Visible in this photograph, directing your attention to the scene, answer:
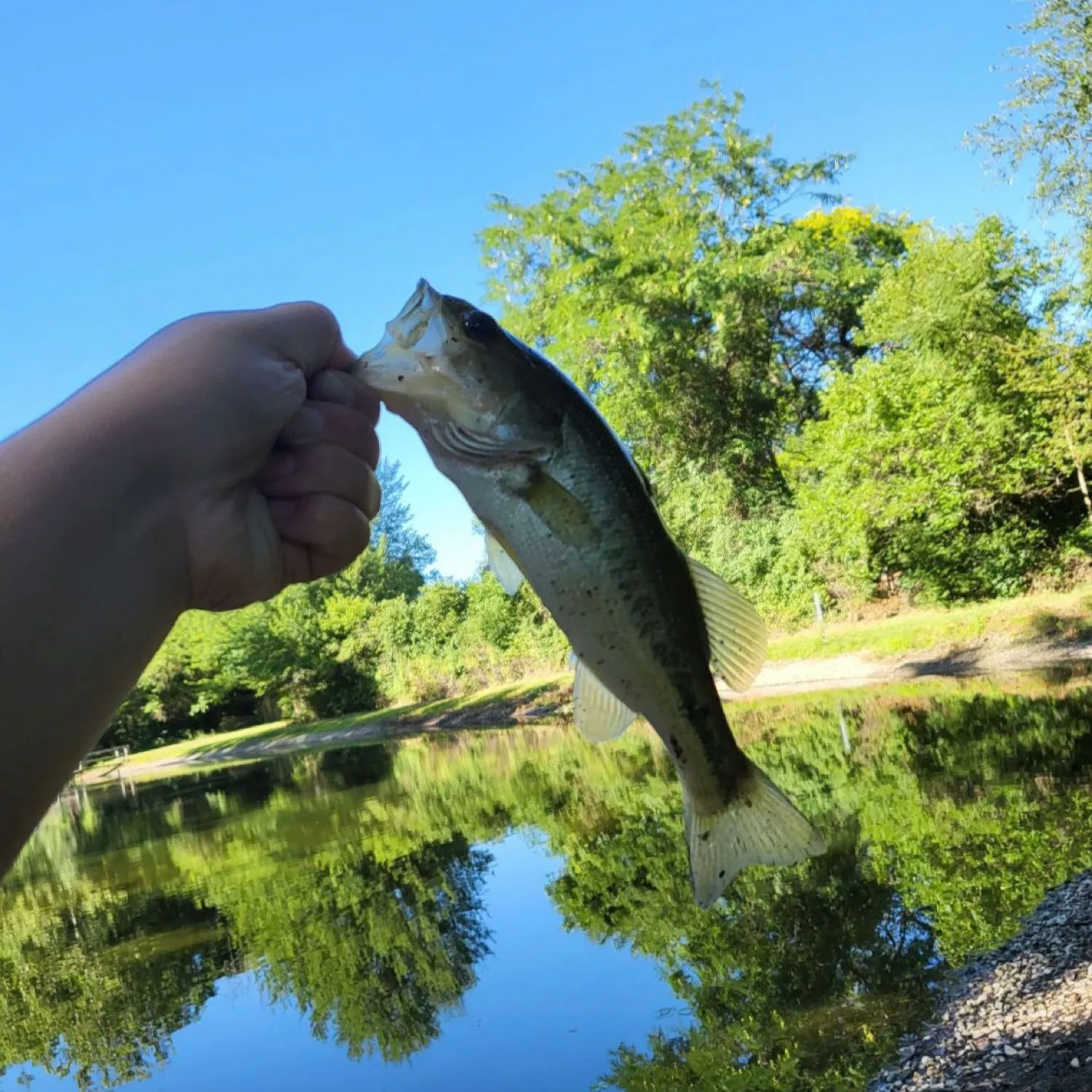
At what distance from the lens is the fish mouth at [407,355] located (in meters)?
1.87

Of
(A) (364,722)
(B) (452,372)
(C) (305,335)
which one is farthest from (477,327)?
(A) (364,722)

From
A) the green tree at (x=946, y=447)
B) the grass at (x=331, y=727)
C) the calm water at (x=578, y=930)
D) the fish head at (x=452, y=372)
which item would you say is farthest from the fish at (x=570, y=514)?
the grass at (x=331, y=727)

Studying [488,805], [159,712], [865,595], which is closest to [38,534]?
[488,805]

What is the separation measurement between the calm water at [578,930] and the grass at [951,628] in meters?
3.12

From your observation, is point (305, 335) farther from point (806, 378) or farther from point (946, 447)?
point (806, 378)

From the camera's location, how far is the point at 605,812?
1441cm

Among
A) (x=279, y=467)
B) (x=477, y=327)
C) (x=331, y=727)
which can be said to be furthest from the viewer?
(x=331, y=727)

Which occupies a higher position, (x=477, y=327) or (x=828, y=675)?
(x=477, y=327)

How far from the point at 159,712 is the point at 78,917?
3794 centimetres

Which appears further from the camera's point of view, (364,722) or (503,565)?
(364,722)

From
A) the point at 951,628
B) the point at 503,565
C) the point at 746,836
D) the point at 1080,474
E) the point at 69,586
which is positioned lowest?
the point at 951,628

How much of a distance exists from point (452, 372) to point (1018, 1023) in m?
6.46

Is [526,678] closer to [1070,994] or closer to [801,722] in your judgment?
[801,722]

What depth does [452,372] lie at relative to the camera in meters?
1.90
